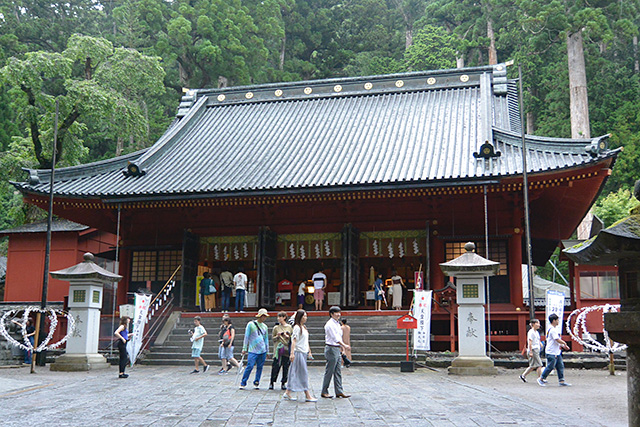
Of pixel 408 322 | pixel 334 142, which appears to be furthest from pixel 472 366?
pixel 334 142

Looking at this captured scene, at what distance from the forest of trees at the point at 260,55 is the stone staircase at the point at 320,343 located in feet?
35.0

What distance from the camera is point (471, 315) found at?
15.2 meters

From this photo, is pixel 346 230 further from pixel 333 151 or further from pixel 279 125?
pixel 279 125

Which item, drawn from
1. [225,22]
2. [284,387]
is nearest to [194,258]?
[284,387]

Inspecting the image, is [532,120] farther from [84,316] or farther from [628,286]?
[628,286]

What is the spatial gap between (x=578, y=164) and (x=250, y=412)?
12.7 meters

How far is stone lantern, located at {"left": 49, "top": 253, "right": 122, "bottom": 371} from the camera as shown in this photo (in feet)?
53.3

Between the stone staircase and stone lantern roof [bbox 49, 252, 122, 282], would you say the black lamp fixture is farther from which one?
stone lantern roof [bbox 49, 252, 122, 282]

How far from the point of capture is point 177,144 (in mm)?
26641

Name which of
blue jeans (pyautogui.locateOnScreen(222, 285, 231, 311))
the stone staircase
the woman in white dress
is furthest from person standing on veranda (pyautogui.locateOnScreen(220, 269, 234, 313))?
the woman in white dress

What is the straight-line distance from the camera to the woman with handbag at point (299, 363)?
10539mm

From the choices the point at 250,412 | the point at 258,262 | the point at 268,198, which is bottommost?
the point at 250,412

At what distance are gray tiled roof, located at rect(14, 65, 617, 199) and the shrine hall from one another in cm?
8

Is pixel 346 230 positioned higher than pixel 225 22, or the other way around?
pixel 225 22
